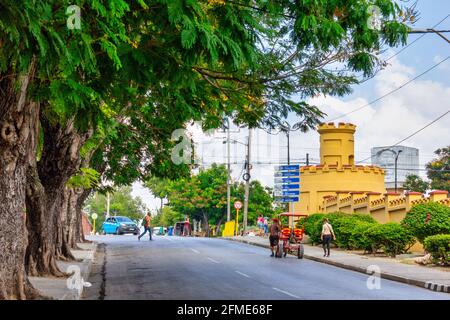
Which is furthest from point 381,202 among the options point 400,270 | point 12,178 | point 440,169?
point 440,169

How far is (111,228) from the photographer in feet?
224

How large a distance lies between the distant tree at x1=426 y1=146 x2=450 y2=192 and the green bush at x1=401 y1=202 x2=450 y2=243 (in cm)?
4952

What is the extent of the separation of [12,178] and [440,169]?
242ft

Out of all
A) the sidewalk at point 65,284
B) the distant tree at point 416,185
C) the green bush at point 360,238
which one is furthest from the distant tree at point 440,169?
the sidewalk at point 65,284

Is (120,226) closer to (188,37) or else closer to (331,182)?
(331,182)

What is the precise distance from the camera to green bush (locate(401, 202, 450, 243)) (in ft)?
91.9

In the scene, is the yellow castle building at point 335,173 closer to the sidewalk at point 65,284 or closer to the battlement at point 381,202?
the battlement at point 381,202

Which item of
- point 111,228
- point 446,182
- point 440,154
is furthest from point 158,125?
point 440,154

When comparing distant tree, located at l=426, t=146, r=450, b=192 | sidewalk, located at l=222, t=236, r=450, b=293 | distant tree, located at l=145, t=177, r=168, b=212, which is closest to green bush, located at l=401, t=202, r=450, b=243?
sidewalk, located at l=222, t=236, r=450, b=293

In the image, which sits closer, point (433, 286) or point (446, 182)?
point (433, 286)

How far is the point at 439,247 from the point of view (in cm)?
2461

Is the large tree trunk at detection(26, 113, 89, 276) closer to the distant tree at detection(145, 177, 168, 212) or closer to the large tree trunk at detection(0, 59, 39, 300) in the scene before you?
the large tree trunk at detection(0, 59, 39, 300)
